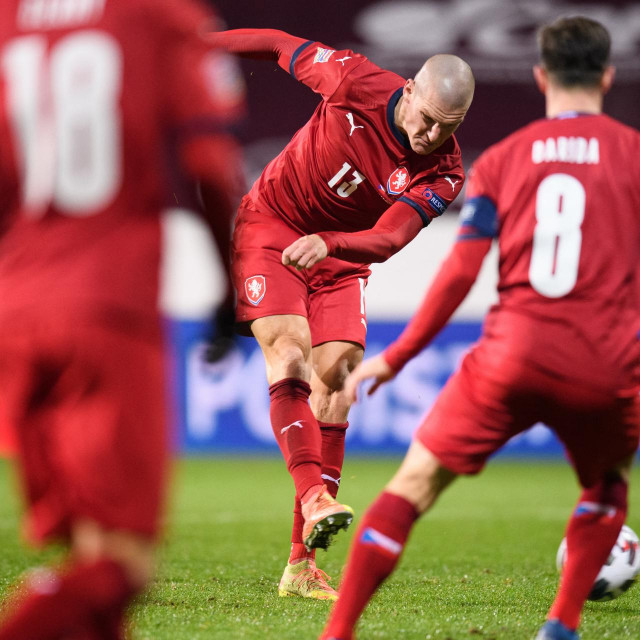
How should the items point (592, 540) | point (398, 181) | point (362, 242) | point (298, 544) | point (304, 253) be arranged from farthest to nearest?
point (398, 181) → point (298, 544) → point (362, 242) → point (304, 253) → point (592, 540)

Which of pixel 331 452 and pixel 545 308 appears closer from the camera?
pixel 545 308

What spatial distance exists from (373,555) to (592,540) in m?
0.75

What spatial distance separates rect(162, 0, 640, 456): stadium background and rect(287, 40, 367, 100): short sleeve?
275 inches

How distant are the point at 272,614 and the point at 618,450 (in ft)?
5.32

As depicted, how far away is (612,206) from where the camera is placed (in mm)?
2975

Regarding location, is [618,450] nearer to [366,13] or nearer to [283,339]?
[283,339]

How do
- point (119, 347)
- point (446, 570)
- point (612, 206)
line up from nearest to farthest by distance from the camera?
point (119, 347), point (612, 206), point (446, 570)

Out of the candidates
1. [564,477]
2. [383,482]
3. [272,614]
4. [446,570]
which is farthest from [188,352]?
[272,614]

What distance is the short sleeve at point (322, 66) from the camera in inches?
193

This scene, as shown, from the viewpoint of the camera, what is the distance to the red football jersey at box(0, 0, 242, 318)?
220 cm

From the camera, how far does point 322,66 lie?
493cm

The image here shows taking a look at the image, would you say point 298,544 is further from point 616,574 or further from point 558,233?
point 558,233

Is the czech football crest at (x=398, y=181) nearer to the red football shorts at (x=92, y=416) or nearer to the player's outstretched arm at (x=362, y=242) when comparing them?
the player's outstretched arm at (x=362, y=242)

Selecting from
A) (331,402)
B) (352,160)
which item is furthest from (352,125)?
(331,402)
